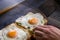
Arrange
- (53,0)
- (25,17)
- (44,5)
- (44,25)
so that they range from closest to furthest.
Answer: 1. (44,25)
2. (25,17)
3. (44,5)
4. (53,0)

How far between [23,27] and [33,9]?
0.39 metres

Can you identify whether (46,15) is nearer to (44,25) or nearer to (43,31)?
(44,25)

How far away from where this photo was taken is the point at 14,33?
4.09ft

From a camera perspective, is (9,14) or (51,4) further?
(51,4)

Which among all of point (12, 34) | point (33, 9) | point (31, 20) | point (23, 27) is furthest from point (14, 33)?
point (33, 9)

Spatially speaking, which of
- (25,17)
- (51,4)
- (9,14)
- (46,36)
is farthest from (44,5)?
(46,36)

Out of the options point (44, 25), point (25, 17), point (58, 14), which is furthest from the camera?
point (58, 14)

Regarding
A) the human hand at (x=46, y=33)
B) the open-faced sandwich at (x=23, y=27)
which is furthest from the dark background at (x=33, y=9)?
the human hand at (x=46, y=33)

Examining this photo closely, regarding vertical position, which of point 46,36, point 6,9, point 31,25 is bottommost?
point 46,36

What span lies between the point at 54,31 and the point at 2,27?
0.57 m

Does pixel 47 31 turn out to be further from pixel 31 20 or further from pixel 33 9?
pixel 33 9

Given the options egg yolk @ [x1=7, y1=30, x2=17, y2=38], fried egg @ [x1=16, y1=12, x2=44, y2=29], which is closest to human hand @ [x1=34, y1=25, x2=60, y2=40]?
fried egg @ [x1=16, y1=12, x2=44, y2=29]

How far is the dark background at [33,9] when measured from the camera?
1.47m

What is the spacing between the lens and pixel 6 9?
161 cm
